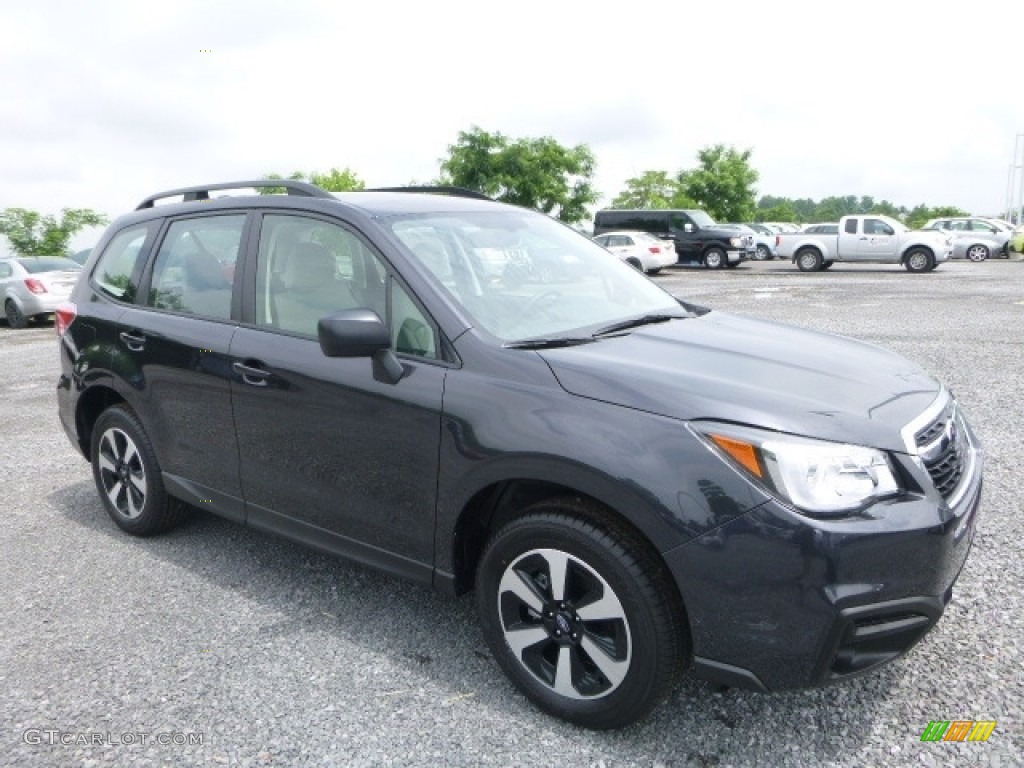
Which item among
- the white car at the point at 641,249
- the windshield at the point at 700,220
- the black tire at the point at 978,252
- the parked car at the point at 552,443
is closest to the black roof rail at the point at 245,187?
the parked car at the point at 552,443

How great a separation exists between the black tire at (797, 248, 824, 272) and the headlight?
2699cm

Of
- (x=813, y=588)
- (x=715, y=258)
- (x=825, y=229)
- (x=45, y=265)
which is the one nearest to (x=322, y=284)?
(x=813, y=588)

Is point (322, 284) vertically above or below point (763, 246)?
above

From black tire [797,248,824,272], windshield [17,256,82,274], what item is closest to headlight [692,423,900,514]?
windshield [17,256,82,274]

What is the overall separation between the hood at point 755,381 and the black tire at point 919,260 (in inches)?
987

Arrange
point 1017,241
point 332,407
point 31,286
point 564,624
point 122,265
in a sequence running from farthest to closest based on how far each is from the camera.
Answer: point 1017,241 → point 31,286 → point 122,265 → point 332,407 → point 564,624

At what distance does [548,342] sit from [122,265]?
8.80 ft

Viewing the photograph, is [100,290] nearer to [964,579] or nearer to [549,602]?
[549,602]

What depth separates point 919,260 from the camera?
2589cm

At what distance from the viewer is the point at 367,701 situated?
2906mm

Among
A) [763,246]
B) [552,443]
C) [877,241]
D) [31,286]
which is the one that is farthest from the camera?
[763,246]

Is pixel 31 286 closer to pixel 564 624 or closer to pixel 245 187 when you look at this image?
pixel 245 187

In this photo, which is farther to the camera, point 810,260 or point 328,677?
point 810,260

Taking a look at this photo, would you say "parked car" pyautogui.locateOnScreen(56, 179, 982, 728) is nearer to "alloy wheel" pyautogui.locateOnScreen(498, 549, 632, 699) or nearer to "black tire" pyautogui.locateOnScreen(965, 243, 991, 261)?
"alloy wheel" pyautogui.locateOnScreen(498, 549, 632, 699)
